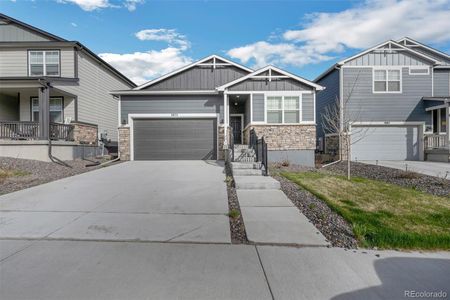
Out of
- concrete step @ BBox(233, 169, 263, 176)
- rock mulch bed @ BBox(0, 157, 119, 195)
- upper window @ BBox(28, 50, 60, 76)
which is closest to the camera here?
rock mulch bed @ BBox(0, 157, 119, 195)

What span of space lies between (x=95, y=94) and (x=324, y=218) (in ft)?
56.5

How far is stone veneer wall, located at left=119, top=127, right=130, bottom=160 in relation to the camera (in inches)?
566

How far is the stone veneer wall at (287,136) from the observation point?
42.4 feet

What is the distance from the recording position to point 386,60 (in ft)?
50.8

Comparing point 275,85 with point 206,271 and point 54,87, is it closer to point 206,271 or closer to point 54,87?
point 206,271

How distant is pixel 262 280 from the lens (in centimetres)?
284

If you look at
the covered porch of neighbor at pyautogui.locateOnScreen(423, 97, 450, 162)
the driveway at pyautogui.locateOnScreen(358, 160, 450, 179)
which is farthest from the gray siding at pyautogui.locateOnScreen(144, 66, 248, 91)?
the covered porch of neighbor at pyautogui.locateOnScreen(423, 97, 450, 162)

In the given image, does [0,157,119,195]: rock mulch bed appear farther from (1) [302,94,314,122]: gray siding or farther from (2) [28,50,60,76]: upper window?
(1) [302,94,314,122]: gray siding

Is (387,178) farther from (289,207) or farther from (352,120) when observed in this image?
(352,120)

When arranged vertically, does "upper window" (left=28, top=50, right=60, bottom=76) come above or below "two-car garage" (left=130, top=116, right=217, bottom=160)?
above

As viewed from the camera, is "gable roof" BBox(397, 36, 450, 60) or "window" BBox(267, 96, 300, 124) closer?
"window" BBox(267, 96, 300, 124)

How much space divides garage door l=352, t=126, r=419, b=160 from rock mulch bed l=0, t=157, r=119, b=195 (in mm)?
15193

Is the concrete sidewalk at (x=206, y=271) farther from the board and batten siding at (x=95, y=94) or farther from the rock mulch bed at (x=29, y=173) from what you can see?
the board and batten siding at (x=95, y=94)

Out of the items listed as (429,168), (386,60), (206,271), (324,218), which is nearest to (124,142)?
(324,218)
